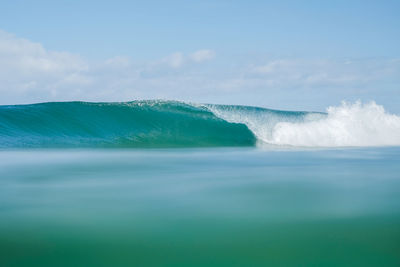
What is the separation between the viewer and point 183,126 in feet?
48.8

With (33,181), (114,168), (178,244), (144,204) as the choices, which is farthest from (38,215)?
(114,168)

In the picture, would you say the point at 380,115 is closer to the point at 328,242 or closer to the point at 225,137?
the point at 225,137

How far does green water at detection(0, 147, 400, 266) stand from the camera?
243 centimetres

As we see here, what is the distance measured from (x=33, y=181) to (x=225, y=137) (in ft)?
31.4

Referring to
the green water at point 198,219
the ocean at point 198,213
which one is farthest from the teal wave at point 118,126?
the green water at point 198,219

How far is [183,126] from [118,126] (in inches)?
84.5

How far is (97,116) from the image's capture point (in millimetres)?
14469

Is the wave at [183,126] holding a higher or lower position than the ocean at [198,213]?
higher

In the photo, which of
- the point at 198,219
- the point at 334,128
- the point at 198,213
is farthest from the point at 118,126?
the point at 198,219

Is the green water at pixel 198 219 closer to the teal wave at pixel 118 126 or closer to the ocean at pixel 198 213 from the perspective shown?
the ocean at pixel 198 213

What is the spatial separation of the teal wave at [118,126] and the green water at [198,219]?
21.3ft

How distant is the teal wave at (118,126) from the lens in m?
12.0

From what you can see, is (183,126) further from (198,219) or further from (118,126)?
(198,219)

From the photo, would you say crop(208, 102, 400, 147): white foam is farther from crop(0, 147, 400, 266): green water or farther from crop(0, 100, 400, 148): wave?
crop(0, 147, 400, 266): green water
